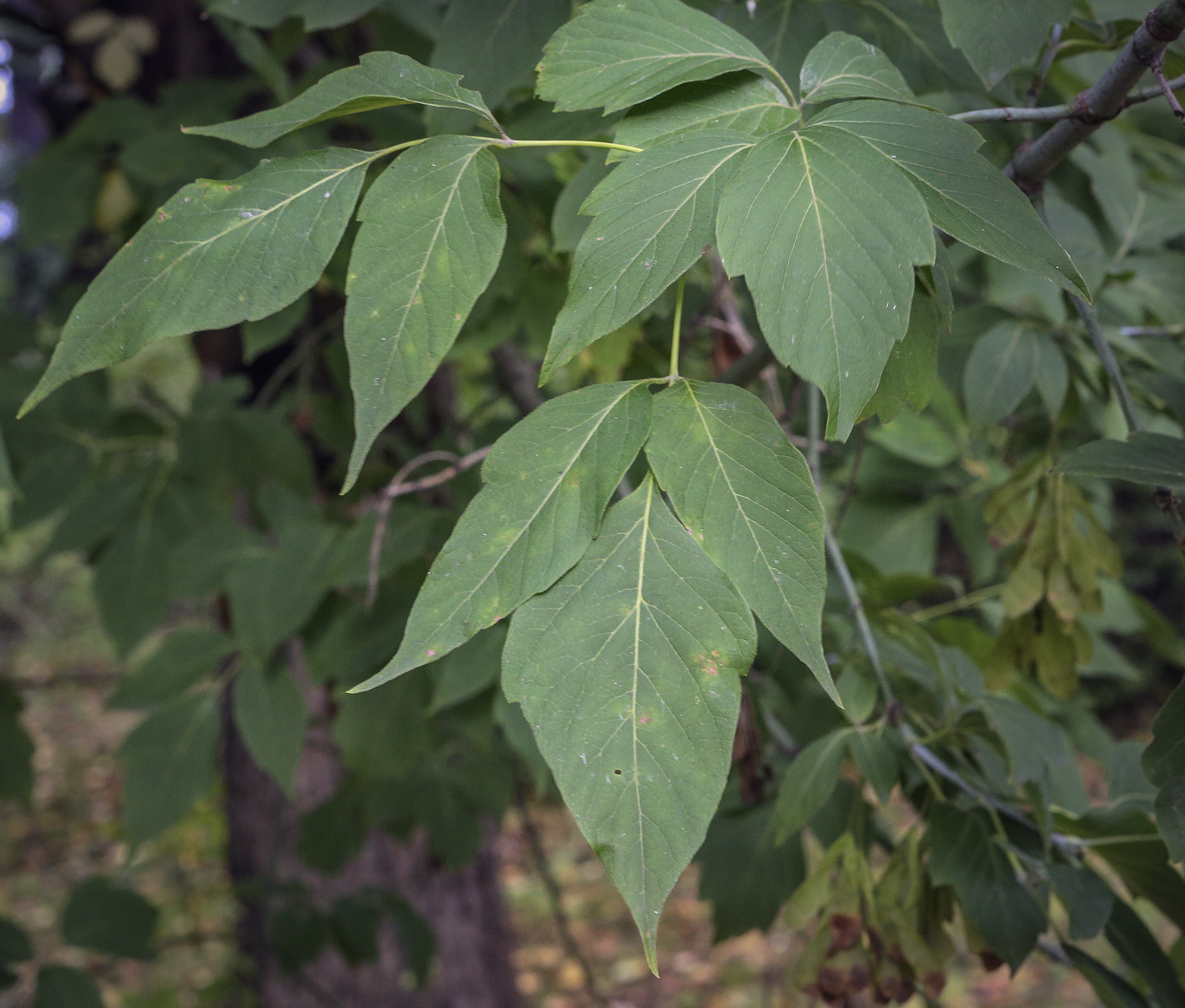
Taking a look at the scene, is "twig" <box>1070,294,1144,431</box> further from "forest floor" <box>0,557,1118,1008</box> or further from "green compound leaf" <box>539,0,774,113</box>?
"forest floor" <box>0,557,1118,1008</box>

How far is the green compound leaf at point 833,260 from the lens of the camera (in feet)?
1.66

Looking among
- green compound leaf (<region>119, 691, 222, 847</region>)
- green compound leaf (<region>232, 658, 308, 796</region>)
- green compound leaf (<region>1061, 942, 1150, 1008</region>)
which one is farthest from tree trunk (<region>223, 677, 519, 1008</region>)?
green compound leaf (<region>1061, 942, 1150, 1008</region>)

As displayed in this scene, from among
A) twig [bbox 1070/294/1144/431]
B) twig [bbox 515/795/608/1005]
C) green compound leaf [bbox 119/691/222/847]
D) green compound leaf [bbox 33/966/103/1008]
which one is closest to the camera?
twig [bbox 1070/294/1144/431]

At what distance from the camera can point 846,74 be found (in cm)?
66

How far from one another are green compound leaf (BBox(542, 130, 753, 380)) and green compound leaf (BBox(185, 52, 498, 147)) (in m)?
0.15

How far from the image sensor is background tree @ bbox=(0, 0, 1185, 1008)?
0.54m

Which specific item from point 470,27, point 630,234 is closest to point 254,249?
point 630,234

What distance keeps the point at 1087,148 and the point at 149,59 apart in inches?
87.4

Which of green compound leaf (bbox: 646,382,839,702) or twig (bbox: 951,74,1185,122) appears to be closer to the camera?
green compound leaf (bbox: 646,382,839,702)

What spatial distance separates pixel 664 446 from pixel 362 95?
31 cm

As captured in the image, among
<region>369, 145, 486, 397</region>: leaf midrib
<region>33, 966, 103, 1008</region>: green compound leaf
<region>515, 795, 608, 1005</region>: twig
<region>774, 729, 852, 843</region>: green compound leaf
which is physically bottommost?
<region>515, 795, 608, 1005</region>: twig

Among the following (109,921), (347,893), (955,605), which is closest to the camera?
(955,605)

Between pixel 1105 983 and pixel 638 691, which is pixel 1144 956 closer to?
pixel 1105 983

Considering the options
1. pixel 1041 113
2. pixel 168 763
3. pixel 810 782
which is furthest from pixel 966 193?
pixel 168 763
